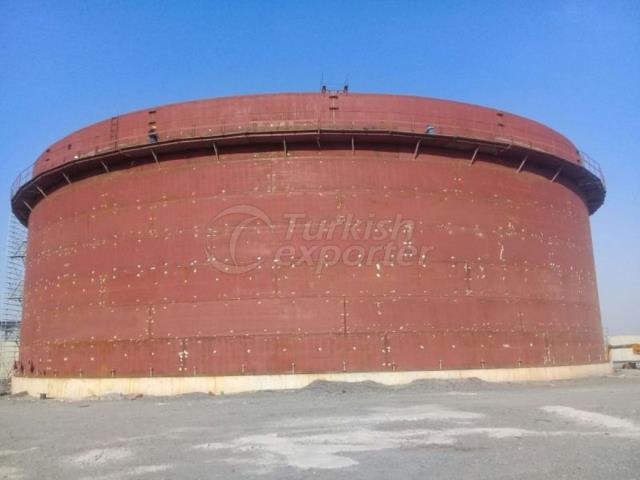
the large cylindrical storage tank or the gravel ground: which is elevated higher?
the large cylindrical storage tank

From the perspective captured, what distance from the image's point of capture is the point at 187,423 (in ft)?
37.9

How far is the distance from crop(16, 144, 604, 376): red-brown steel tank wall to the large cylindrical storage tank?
6 centimetres

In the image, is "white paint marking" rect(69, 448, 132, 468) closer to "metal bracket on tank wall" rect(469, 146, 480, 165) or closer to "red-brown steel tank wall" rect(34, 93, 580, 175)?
"red-brown steel tank wall" rect(34, 93, 580, 175)

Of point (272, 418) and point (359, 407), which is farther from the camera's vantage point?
point (359, 407)

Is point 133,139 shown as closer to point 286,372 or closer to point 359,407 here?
point 286,372

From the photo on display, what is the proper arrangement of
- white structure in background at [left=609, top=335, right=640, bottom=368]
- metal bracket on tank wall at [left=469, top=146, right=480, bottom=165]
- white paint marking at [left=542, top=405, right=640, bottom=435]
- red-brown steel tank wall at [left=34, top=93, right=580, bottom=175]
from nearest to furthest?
white paint marking at [left=542, top=405, right=640, bottom=435] < red-brown steel tank wall at [left=34, top=93, right=580, bottom=175] < metal bracket on tank wall at [left=469, top=146, right=480, bottom=165] < white structure in background at [left=609, top=335, right=640, bottom=368]

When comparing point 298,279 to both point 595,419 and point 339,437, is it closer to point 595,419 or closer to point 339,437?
point 339,437

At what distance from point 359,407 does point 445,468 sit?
6.10 metres

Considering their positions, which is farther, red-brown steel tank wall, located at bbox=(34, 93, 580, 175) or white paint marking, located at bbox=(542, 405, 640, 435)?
red-brown steel tank wall, located at bbox=(34, 93, 580, 175)

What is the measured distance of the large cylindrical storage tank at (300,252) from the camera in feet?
57.9

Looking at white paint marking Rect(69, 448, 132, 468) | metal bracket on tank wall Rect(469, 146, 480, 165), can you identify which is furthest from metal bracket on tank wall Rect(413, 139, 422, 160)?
white paint marking Rect(69, 448, 132, 468)

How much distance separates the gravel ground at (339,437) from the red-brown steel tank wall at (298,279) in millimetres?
2172

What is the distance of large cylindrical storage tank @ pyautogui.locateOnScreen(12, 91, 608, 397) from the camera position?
1764 centimetres

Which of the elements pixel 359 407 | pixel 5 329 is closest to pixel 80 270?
pixel 359 407
